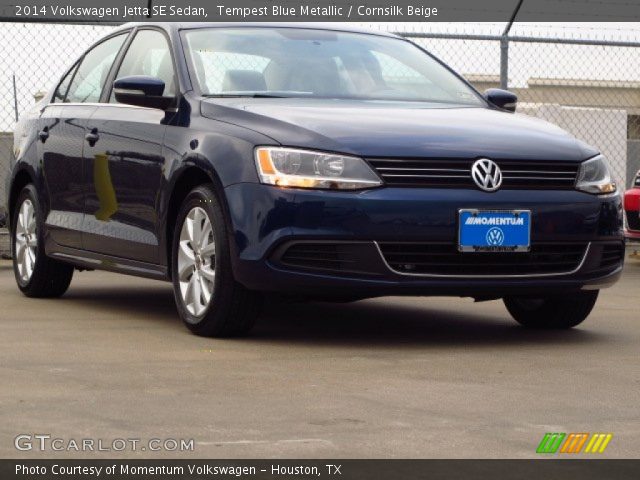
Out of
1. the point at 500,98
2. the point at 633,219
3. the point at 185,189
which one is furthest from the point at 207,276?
the point at 633,219

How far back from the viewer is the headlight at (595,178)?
24.4 feet

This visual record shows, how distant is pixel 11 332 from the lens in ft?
25.1

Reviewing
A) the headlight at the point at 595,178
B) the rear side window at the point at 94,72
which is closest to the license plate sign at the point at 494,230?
the headlight at the point at 595,178

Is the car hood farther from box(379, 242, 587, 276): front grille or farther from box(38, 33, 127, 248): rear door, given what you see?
box(38, 33, 127, 248): rear door

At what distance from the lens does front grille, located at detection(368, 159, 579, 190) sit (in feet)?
23.0

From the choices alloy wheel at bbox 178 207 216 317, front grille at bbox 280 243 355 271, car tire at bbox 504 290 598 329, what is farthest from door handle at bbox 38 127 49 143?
car tire at bbox 504 290 598 329

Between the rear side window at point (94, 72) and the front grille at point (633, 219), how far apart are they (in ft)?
15.9

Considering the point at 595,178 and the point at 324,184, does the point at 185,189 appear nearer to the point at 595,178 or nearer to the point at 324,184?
the point at 324,184

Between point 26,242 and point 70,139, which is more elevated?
point 70,139

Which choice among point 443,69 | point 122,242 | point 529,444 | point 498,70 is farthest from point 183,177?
point 498,70

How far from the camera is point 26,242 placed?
960 centimetres

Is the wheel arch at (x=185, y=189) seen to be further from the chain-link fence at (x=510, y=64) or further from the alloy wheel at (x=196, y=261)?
the chain-link fence at (x=510, y=64)

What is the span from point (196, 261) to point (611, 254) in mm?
1988

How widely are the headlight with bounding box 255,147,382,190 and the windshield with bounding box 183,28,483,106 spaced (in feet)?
3.02
